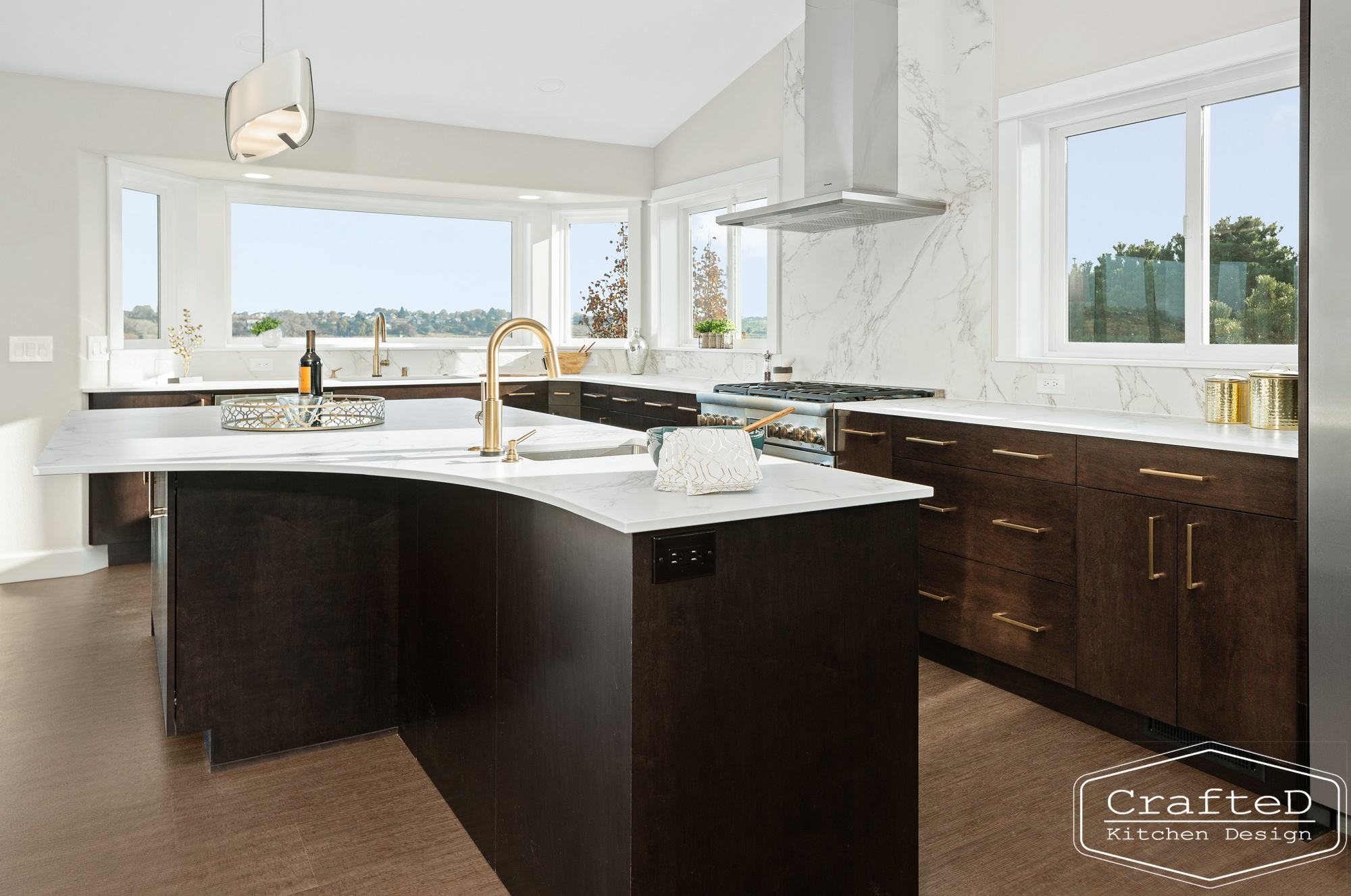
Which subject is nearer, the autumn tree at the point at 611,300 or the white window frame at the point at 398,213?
the white window frame at the point at 398,213

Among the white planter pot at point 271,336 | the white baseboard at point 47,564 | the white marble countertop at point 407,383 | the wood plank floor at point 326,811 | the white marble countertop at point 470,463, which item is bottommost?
the wood plank floor at point 326,811

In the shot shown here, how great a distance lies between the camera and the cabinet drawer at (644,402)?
503 centimetres

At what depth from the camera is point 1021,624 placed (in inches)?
117

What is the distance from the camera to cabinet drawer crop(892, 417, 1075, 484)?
2.83 m

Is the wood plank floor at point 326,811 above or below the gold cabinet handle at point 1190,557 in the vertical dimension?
below

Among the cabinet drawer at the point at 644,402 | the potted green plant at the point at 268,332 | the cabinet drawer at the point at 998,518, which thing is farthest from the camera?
the potted green plant at the point at 268,332

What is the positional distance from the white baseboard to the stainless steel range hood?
12.8ft

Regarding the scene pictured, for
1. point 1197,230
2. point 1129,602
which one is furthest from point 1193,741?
point 1197,230

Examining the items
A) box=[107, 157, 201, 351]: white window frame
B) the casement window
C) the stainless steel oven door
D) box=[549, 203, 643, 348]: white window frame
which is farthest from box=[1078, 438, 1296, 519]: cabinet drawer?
box=[107, 157, 201, 351]: white window frame

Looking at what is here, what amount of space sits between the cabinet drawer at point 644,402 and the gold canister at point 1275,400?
9.48 ft

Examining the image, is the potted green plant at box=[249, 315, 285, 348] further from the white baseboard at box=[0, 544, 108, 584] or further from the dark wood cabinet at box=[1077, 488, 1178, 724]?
the dark wood cabinet at box=[1077, 488, 1178, 724]

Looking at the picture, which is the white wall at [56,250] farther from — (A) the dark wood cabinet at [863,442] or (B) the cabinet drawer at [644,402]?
(A) the dark wood cabinet at [863,442]

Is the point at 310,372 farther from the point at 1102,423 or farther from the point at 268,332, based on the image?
the point at 268,332

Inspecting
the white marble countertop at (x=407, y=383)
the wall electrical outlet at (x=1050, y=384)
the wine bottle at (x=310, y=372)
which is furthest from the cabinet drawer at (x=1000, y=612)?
the wine bottle at (x=310, y=372)
